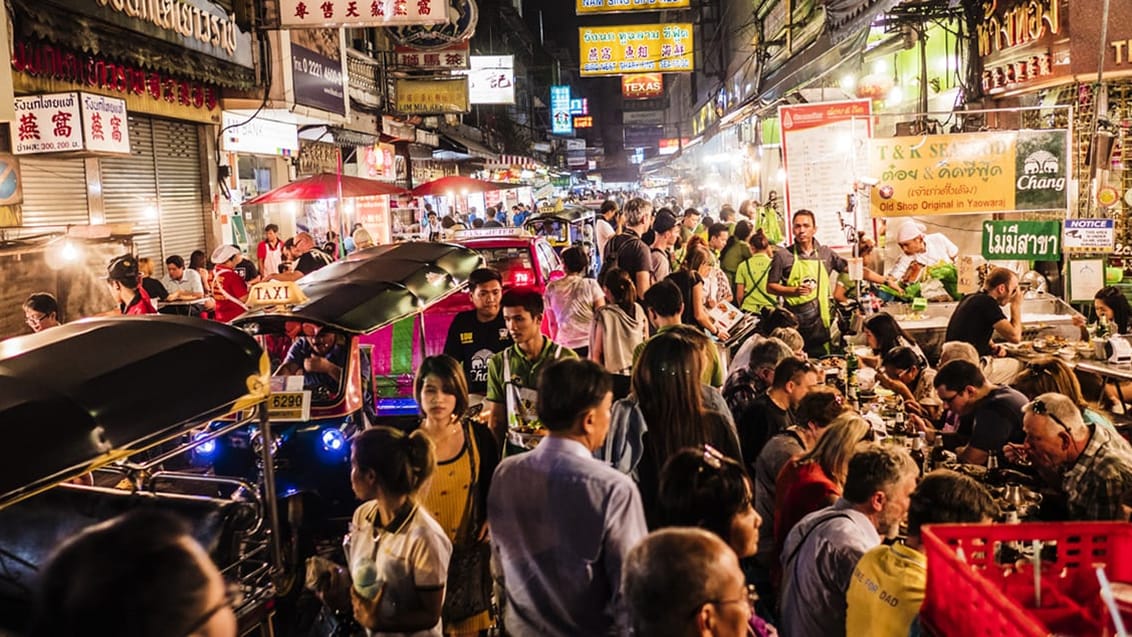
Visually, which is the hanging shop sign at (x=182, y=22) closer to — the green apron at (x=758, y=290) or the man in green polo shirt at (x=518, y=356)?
the man in green polo shirt at (x=518, y=356)

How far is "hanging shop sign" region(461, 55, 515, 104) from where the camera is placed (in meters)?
32.9

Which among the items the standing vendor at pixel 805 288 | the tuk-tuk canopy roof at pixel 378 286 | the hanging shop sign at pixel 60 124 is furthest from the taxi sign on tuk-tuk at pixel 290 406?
the hanging shop sign at pixel 60 124

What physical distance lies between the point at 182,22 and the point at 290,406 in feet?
31.3

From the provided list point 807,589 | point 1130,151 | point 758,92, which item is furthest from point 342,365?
point 758,92

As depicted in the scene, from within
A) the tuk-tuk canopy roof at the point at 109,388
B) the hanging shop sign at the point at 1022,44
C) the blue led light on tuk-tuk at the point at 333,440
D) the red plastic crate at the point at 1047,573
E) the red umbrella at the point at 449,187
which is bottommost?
the blue led light on tuk-tuk at the point at 333,440

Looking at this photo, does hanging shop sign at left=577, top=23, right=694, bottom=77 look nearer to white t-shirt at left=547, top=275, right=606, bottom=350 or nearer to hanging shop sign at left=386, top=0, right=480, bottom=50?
hanging shop sign at left=386, top=0, right=480, bottom=50

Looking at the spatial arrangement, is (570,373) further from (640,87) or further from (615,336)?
(640,87)

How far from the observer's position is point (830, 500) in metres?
4.48

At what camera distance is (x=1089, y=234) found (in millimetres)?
10102

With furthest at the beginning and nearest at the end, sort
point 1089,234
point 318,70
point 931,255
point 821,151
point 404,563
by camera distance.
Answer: point 318,70 < point 931,255 < point 821,151 < point 1089,234 < point 404,563

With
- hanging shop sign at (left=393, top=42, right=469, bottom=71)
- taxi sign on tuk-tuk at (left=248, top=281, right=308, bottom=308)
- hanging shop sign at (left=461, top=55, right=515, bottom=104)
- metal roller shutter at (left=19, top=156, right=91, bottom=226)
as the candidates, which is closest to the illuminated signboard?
hanging shop sign at (left=461, top=55, right=515, bottom=104)

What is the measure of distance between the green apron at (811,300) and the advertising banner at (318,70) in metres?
10.7

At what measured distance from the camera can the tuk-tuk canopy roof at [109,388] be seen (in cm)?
335

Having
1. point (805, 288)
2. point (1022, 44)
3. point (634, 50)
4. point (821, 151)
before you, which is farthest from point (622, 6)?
point (805, 288)
